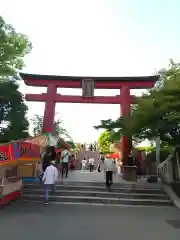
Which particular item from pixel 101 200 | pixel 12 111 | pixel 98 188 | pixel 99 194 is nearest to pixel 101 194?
pixel 99 194

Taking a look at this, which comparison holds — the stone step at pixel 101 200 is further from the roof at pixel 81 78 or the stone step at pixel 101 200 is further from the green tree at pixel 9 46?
the roof at pixel 81 78

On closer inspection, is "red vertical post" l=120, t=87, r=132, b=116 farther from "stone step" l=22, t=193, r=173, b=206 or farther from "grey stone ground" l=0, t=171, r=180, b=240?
"grey stone ground" l=0, t=171, r=180, b=240

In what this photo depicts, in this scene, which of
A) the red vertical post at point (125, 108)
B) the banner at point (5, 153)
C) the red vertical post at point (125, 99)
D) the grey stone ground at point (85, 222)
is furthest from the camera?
the red vertical post at point (125, 99)

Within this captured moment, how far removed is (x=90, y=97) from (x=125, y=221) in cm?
1265

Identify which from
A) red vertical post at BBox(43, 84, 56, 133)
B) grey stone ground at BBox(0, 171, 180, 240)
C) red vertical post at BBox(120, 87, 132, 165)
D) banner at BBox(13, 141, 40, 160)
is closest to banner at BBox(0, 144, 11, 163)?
banner at BBox(13, 141, 40, 160)

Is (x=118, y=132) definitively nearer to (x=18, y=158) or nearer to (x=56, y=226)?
(x=18, y=158)

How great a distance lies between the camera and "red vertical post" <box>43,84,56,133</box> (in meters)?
19.7

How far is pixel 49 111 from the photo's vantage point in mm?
19719

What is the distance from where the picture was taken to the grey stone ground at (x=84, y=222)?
6.44 m

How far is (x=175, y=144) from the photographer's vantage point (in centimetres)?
1284

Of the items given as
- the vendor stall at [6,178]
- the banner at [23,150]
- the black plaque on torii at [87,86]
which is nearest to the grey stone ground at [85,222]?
the vendor stall at [6,178]

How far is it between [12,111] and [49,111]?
4792 mm

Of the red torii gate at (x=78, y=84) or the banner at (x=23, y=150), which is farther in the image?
the red torii gate at (x=78, y=84)

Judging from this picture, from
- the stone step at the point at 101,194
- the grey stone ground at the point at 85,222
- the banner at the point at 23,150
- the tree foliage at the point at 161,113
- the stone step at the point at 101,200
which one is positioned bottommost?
the grey stone ground at the point at 85,222
